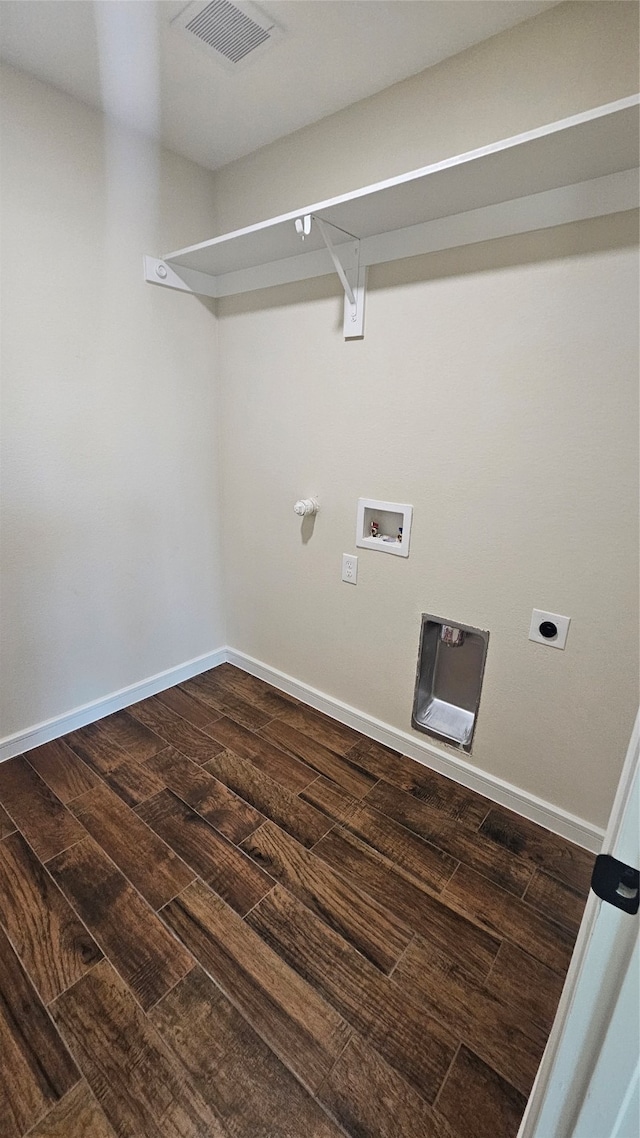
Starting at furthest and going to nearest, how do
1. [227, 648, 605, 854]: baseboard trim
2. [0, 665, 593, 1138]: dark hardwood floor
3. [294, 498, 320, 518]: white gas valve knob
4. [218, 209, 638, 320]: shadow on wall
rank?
[294, 498, 320, 518]: white gas valve knob < [227, 648, 605, 854]: baseboard trim < [218, 209, 638, 320]: shadow on wall < [0, 665, 593, 1138]: dark hardwood floor

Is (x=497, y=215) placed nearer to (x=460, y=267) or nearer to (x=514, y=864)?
(x=460, y=267)

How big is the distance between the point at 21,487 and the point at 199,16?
150cm

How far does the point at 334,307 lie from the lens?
5.97 feet

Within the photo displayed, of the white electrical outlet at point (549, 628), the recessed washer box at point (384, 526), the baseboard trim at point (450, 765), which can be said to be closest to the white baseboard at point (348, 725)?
the baseboard trim at point (450, 765)

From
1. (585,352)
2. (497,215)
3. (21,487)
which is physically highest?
(497,215)

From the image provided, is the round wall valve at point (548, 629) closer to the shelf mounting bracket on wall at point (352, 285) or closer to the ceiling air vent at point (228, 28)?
the shelf mounting bracket on wall at point (352, 285)

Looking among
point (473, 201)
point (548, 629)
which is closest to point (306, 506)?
point (548, 629)

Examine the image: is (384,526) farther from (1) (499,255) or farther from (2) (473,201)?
(2) (473,201)

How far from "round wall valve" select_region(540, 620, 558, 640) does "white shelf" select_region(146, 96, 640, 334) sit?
115 centimetres

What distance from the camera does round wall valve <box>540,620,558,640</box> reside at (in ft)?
4.96

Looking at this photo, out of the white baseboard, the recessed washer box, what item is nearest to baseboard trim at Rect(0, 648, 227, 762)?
the white baseboard

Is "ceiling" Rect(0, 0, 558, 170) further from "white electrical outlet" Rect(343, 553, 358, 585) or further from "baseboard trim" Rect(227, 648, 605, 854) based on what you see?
"baseboard trim" Rect(227, 648, 605, 854)

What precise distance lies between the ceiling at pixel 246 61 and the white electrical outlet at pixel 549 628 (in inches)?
64.6

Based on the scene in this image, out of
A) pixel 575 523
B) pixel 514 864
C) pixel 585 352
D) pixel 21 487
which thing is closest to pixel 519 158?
pixel 585 352
